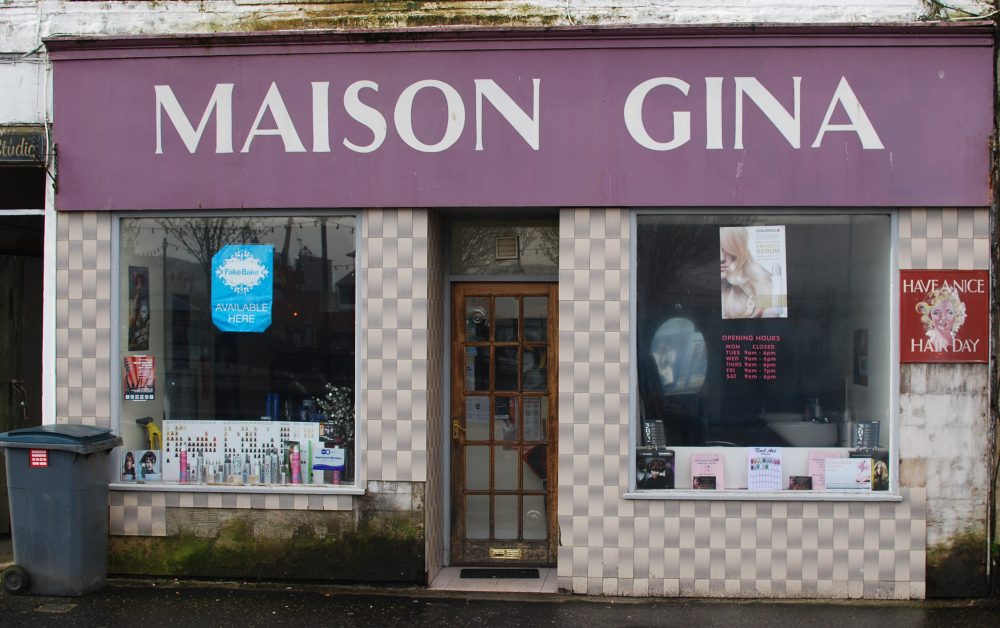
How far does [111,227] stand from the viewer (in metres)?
7.33

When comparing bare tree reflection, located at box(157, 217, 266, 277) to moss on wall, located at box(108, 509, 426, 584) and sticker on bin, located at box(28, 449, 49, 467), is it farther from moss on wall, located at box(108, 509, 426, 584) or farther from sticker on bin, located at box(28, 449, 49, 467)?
moss on wall, located at box(108, 509, 426, 584)

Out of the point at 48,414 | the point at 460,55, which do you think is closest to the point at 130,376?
the point at 48,414

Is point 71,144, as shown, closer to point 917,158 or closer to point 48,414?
point 48,414

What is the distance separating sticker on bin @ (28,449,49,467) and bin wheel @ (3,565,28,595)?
785 millimetres

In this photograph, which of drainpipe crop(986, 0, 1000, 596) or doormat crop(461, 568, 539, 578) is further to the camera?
doormat crop(461, 568, 539, 578)

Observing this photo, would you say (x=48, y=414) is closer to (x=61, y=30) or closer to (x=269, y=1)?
Result: (x=61, y=30)

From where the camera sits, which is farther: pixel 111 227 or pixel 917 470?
pixel 111 227

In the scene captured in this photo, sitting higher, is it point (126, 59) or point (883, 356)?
point (126, 59)

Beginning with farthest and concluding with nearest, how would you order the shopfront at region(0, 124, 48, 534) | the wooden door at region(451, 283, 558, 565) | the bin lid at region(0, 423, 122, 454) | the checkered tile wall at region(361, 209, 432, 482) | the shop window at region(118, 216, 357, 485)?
the shopfront at region(0, 124, 48, 534) < the wooden door at region(451, 283, 558, 565) < the shop window at region(118, 216, 357, 485) < the checkered tile wall at region(361, 209, 432, 482) < the bin lid at region(0, 423, 122, 454)

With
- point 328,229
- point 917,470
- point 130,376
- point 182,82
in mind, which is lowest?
point 917,470

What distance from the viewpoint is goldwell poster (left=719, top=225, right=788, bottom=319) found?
23.1 feet

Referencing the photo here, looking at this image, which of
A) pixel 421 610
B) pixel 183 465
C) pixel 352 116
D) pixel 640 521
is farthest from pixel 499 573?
→ pixel 352 116

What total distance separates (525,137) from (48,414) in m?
4.31

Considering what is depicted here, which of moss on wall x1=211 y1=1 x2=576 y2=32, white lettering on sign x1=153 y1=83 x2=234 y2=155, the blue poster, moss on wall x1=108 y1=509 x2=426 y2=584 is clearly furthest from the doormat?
moss on wall x1=211 y1=1 x2=576 y2=32
